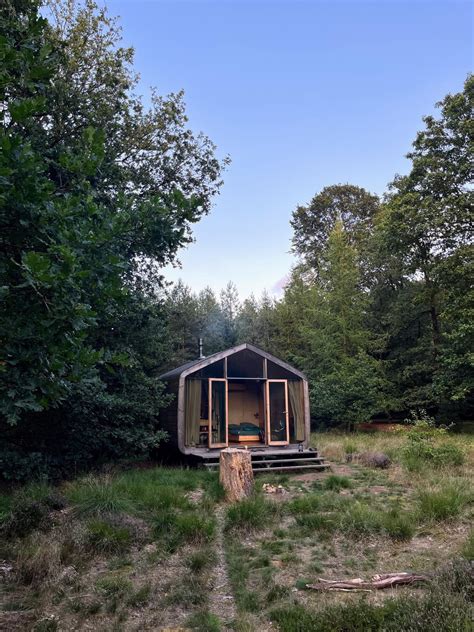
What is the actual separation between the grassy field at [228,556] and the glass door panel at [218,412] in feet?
11.5

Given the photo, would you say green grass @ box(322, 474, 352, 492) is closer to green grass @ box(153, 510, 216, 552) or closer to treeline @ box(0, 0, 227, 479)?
green grass @ box(153, 510, 216, 552)

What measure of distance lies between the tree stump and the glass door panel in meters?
3.74

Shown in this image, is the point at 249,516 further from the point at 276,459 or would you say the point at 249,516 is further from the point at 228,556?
the point at 276,459

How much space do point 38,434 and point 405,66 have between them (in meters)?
11.2

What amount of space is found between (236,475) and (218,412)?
4.22 m

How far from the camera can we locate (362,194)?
25.2m

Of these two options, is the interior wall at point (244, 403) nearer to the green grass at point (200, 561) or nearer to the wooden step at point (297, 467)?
the wooden step at point (297, 467)

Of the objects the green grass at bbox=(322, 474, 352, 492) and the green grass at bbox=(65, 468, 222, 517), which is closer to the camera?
the green grass at bbox=(65, 468, 222, 517)

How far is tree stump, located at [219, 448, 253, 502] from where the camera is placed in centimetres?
650

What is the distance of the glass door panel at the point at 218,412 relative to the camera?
10.6 meters

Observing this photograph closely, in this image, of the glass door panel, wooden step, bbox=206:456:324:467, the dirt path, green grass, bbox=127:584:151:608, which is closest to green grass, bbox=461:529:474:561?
the dirt path

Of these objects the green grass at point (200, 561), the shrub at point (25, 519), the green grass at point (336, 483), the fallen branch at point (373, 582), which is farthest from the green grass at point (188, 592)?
the green grass at point (336, 483)

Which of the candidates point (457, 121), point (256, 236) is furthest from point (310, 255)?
point (457, 121)

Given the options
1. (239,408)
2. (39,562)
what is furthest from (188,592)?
(239,408)
